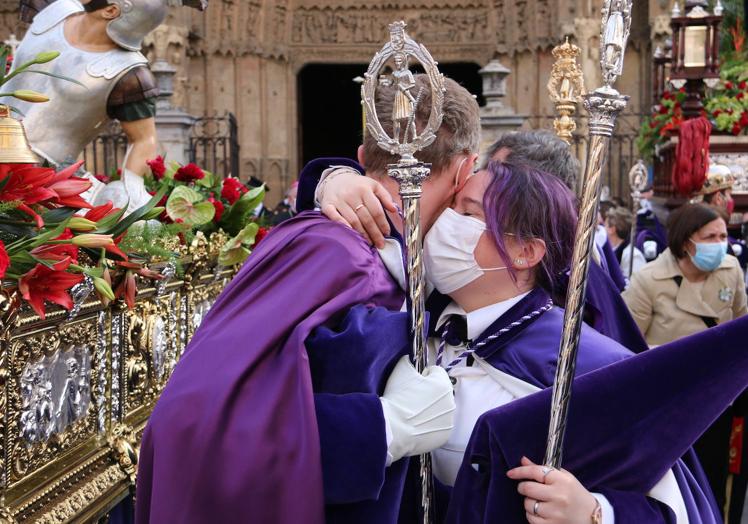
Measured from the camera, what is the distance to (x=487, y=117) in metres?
13.3

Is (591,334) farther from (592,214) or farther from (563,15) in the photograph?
(563,15)

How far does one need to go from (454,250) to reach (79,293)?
112cm

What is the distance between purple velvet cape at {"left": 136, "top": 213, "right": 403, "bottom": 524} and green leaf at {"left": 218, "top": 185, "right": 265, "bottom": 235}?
2.46 metres

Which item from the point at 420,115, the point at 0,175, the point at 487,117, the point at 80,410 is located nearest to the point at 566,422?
the point at 420,115

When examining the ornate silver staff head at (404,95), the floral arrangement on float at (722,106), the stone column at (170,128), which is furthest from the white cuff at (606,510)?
the stone column at (170,128)

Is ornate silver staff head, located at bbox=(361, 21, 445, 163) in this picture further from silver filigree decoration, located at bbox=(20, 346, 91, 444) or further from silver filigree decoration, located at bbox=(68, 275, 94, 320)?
silver filigree decoration, located at bbox=(20, 346, 91, 444)

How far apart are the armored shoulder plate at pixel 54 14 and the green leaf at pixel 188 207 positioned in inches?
31.6

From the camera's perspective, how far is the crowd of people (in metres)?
1.67

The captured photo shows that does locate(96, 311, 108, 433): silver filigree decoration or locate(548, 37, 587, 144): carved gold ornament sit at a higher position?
locate(548, 37, 587, 144): carved gold ornament

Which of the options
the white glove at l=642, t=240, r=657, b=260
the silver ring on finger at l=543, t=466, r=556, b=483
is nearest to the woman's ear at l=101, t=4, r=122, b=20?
the silver ring on finger at l=543, t=466, r=556, b=483

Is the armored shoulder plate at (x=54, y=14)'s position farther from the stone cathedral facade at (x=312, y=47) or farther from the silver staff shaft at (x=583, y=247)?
the stone cathedral facade at (x=312, y=47)

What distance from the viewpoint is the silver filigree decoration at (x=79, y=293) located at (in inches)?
98.0

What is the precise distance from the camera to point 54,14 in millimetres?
3752

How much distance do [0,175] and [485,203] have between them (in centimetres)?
112
